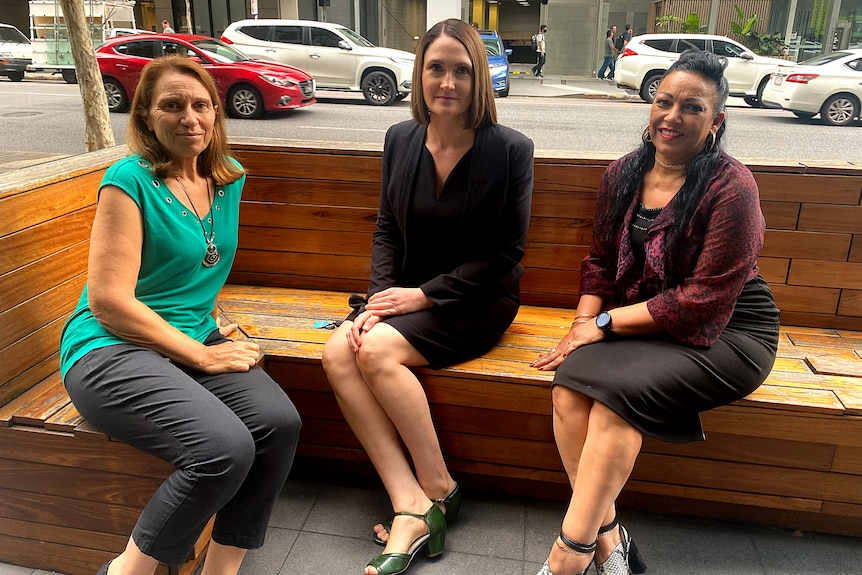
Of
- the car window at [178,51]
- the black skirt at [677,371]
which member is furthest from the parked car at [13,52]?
the black skirt at [677,371]

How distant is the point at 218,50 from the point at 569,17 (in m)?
2.11

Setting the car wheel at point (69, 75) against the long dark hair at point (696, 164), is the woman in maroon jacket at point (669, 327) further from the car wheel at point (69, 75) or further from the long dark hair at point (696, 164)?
the car wheel at point (69, 75)

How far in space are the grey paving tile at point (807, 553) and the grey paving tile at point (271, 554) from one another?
4.02ft

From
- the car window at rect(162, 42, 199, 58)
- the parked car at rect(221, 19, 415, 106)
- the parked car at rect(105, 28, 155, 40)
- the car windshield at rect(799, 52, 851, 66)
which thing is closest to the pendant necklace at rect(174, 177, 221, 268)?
the car window at rect(162, 42, 199, 58)

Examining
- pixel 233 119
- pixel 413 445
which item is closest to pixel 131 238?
pixel 413 445

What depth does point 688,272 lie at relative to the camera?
1.47m

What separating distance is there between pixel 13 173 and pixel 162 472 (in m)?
0.92

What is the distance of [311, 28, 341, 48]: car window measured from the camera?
464 centimetres

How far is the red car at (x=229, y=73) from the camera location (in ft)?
8.38

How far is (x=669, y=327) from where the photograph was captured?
1.43 metres

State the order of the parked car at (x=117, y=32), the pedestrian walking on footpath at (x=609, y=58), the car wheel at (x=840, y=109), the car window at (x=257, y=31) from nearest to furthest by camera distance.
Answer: the parked car at (x=117, y=32), the car wheel at (x=840, y=109), the pedestrian walking on footpath at (x=609, y=58), the car window at (x=257, y=31)

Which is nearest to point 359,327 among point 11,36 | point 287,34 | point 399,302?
point 399,302

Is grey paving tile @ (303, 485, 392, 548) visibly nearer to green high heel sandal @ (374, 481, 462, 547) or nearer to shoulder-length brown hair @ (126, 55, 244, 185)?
green high heel sandal @ (374, 481, 462, 547)

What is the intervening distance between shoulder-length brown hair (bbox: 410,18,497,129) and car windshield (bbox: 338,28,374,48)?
11.1 ft
